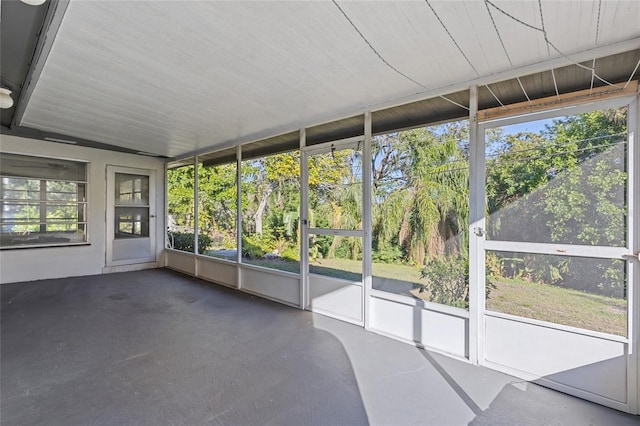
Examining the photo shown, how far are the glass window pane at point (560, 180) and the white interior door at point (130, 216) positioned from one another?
6.78 meters

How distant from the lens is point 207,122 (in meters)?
4.03

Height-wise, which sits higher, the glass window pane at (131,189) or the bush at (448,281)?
the glass window pane at (131,189)

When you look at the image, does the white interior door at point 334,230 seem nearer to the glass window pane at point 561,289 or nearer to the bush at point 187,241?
the glass window pane at point 561,289

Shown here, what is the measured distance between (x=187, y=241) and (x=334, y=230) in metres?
3.99

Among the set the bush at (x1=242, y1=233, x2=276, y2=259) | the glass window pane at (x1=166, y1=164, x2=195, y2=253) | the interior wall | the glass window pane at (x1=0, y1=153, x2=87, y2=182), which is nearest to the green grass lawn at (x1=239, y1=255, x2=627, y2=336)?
the bush at (x1=242, y1=233, x2=276, y2=259)

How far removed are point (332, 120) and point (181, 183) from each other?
430 cm

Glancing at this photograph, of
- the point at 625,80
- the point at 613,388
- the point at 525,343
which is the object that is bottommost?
the point at 613,388

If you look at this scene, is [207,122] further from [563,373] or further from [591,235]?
[563,373]

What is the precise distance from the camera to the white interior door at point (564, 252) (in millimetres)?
2033

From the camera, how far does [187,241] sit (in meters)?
6.35

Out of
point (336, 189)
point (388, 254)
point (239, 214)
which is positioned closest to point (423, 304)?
point (388, 254)

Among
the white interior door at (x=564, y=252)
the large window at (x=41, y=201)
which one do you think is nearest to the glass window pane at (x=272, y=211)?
the white interior door at (x=564, y=252)

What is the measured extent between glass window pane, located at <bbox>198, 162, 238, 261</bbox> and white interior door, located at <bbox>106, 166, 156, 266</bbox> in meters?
1.71

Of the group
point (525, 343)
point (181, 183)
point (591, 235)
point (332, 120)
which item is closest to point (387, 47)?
point (332, 120)
